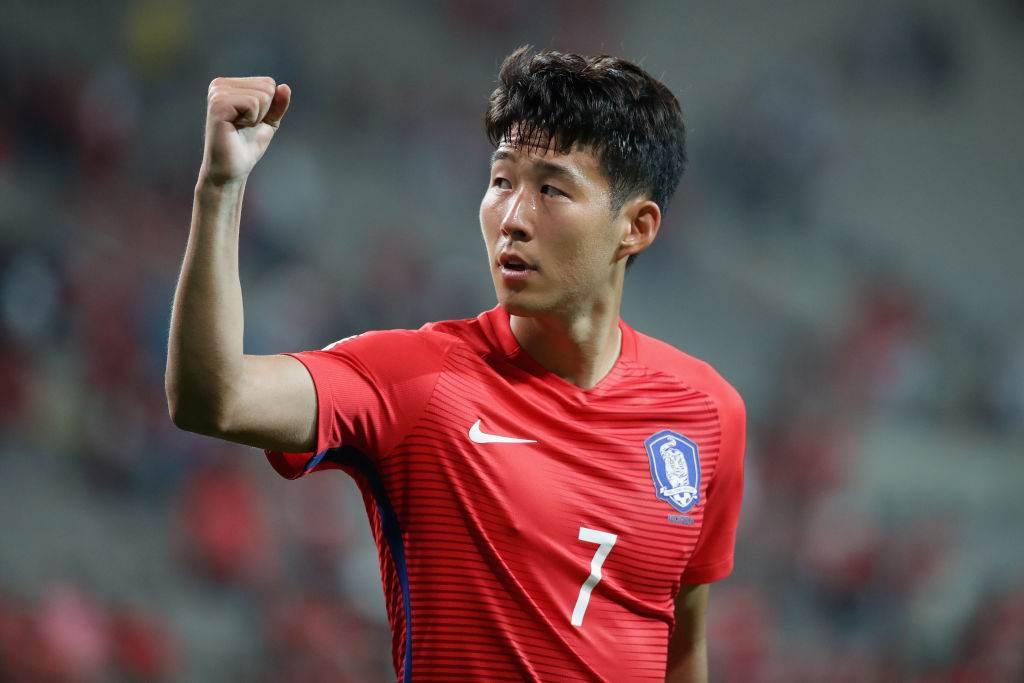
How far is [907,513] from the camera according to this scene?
20.2ft

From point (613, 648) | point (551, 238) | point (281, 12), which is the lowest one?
point (613, 648)

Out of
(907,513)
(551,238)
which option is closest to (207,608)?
(551,238)

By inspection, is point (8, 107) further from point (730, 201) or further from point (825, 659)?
point (825, 659)

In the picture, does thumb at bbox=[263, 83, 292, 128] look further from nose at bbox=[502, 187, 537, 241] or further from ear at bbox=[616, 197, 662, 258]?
ear at bbox=[616, 197, 662, 258]

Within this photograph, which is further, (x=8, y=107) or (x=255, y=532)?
(x=8, y=107)

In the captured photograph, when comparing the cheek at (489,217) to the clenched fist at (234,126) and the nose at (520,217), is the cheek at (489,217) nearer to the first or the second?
the nose at (520,217)

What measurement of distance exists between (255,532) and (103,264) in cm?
166

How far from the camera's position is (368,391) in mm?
1681

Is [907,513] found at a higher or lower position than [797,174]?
lower

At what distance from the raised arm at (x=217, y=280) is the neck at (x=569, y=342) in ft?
2.19

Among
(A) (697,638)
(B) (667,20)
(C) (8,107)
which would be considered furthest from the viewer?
(B) (667,20)

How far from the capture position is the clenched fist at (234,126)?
1.34 metres

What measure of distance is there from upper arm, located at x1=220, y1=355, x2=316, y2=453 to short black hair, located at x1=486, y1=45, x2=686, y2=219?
0.61m

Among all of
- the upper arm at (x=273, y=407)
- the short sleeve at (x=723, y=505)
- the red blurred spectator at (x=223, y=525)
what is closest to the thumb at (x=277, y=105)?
the upper arm at (x=273, y=407)
